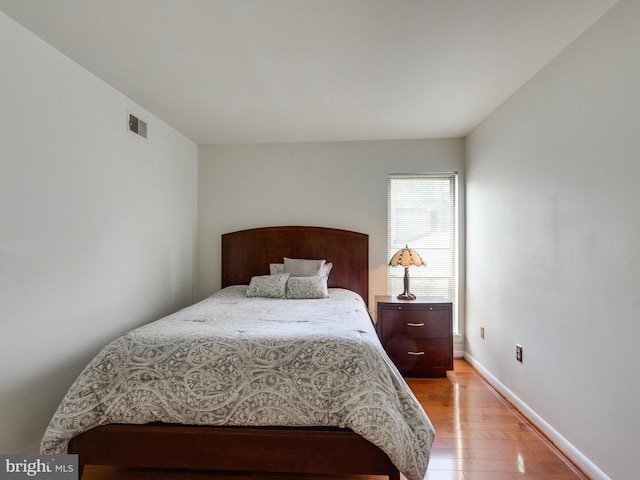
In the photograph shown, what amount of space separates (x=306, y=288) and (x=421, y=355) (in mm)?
1201

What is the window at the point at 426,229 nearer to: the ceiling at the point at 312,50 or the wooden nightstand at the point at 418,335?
the wooden nightstand at the point at 418,335

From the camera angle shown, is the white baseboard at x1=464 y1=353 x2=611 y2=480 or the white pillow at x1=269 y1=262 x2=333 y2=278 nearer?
the white baseboard at x1=464 y1=353 x2=611 y2=480

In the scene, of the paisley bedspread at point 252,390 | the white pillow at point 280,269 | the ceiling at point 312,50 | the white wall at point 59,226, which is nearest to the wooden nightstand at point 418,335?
the white pillow at point 280,269

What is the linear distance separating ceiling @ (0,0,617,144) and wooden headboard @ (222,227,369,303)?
1.23m

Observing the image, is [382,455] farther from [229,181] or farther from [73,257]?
[229,181]

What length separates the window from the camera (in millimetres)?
3664

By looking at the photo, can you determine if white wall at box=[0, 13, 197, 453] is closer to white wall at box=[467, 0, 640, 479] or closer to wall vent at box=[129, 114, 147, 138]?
wall vent at box=[129, 114, 147, 138]

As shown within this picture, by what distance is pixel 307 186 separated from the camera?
3.72 m

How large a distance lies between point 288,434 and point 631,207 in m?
1.87

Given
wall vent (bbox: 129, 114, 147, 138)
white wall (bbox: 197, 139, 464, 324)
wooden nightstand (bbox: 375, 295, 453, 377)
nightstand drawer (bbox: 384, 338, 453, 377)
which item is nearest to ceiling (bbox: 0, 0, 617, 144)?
wall vent (bbox: 129, 114, 147, 138)

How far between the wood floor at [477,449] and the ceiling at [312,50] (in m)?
2.31

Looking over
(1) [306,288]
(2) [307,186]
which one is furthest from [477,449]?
(2) [307,186]

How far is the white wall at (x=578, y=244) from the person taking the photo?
153 centimetres

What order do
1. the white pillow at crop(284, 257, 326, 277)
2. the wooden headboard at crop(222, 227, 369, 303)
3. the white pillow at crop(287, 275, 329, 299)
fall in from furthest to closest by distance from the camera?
the wooden headboard at crop(222, 227, 369, 303) < the white pillow at crop(284, 257, 326, 277) < the white pillow at crop(287, 275, 329, 299)
